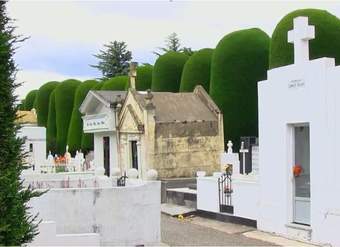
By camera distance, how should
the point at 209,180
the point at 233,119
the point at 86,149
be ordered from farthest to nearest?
the point at 86,149 < the point at 233,119 < the point at 209,180

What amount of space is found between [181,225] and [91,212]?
149 inches

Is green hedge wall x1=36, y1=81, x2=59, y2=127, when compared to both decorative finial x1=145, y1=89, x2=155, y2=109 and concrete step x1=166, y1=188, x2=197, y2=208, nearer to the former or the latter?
decorative finial x1=145, y1=89, x2=155, y2=109

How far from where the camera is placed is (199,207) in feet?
50.1

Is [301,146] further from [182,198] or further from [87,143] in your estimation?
[87,143]

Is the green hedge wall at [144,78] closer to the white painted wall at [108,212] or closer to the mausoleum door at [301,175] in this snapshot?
the mausoleum door at [301,175]

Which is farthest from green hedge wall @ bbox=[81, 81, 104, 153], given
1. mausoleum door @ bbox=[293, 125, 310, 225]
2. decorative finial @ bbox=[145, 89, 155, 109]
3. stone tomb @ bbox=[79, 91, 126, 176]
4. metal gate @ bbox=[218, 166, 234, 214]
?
mausoleum door @ bbox=[293, 125, 310, 225]

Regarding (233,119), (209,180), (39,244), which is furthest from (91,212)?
(233,119)

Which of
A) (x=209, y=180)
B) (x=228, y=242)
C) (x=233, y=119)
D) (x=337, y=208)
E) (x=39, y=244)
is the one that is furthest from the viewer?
(x=233, y=119)

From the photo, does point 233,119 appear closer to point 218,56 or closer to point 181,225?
point 218,56

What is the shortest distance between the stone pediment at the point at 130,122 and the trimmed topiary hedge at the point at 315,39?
18.6ft

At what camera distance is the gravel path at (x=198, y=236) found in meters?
11.3

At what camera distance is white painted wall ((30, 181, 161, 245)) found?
10.4 meters

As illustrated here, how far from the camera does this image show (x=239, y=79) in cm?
2523

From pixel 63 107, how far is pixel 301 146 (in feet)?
107
